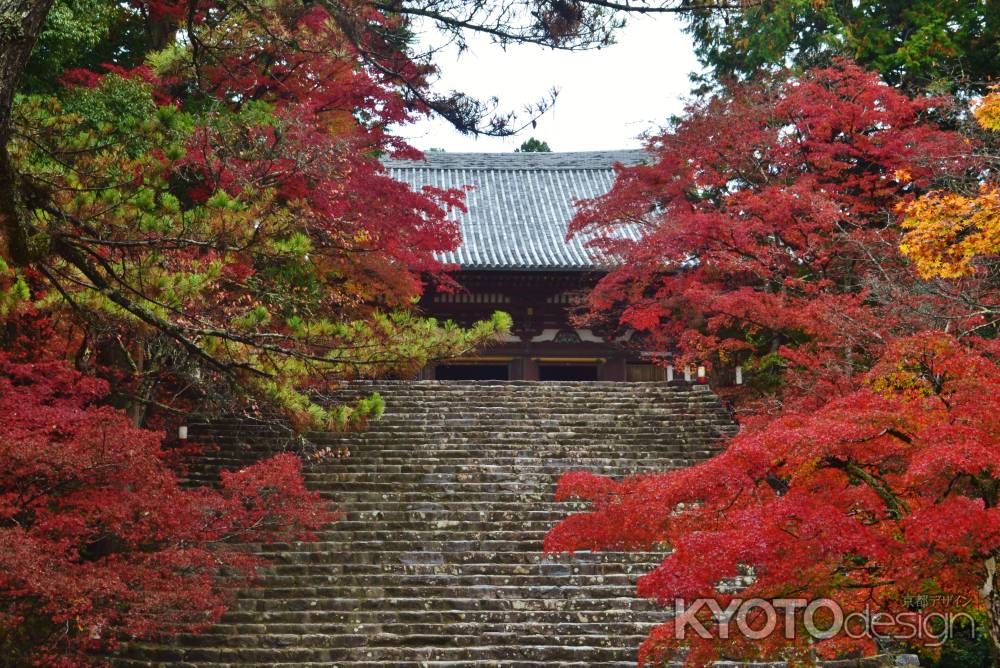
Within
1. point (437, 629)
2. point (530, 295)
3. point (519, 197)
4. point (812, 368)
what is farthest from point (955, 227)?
point (519, 197)

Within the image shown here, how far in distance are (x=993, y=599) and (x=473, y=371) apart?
1597 cm

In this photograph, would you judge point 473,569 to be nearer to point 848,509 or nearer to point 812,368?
point 812,368

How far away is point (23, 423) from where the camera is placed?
855cm

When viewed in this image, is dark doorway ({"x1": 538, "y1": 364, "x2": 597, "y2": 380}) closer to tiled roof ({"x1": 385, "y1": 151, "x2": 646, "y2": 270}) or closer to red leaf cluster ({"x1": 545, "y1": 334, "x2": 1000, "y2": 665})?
tiled roof ({"x1": 385, "y1": 151, "x2": 646, "y2": 270})

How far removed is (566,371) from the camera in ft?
74.5

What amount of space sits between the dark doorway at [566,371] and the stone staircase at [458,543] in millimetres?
5360

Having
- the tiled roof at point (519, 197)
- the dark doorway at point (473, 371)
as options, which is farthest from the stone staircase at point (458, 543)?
the dark doorway at point (473, 371)

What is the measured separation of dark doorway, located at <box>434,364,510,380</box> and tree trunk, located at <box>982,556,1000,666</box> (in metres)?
15.5

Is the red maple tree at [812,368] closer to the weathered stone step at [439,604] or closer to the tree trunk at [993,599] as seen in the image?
the tree trunk at [993,599]

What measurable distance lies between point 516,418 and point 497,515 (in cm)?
309

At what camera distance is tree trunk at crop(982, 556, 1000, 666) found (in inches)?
234

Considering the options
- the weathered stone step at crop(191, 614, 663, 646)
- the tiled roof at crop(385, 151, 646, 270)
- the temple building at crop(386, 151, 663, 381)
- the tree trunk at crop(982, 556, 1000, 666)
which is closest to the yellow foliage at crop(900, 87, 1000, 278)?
the tree trunk at crop(982, 556, 1000, 666)

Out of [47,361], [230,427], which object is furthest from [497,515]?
[47,361]

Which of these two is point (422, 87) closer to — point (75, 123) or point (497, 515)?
point (75, 123)
